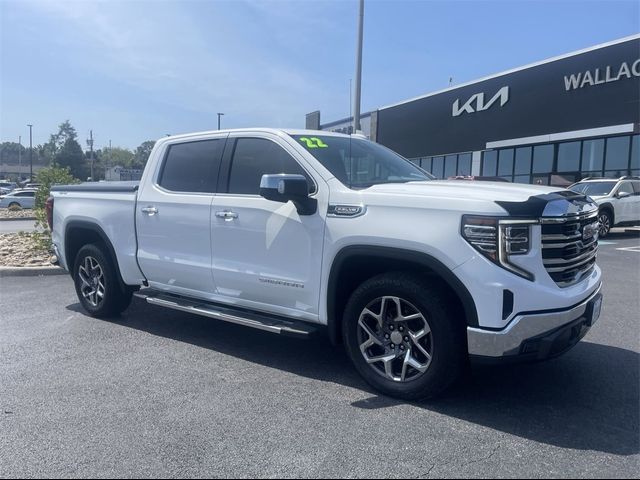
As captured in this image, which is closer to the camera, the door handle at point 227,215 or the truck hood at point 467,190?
the truck hood at point 467,190

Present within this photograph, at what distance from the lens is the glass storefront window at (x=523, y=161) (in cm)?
2531

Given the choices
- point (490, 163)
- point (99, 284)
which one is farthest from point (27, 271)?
point (490, 163)

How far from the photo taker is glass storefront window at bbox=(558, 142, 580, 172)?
2291 centimetres

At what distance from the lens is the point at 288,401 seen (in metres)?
3.84

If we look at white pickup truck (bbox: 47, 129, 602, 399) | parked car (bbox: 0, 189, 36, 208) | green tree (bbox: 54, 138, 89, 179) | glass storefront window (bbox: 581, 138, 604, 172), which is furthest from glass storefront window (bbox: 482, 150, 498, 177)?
green tree (bbox: 54, 138, 89, 179)

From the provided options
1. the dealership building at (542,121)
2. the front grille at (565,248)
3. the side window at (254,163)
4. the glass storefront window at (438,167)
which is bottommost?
the front grille at (565,248)

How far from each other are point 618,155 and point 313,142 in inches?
799

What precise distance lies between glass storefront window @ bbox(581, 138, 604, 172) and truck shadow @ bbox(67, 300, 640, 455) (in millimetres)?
19325

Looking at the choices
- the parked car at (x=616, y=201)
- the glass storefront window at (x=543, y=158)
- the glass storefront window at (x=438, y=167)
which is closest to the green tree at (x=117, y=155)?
the glass storefront window at (x=438, y=167)

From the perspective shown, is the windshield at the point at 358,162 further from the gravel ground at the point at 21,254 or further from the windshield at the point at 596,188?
the windshield at the point at 596,188

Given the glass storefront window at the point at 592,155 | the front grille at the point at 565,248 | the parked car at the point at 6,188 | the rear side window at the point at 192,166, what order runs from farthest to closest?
1. the parked car at the point at 6,188
2. the glass storefront window at the point at 592,155
3. the rear side window at the point at 192,166
4. the front grille at the point at 565,248

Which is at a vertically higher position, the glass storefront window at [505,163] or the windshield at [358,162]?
the glass storefront window at [505,163]

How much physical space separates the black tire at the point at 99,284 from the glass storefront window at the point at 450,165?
26059 mm

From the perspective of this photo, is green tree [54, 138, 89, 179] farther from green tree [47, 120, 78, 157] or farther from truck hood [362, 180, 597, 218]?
truck hood [362, 180, 597, 218]
